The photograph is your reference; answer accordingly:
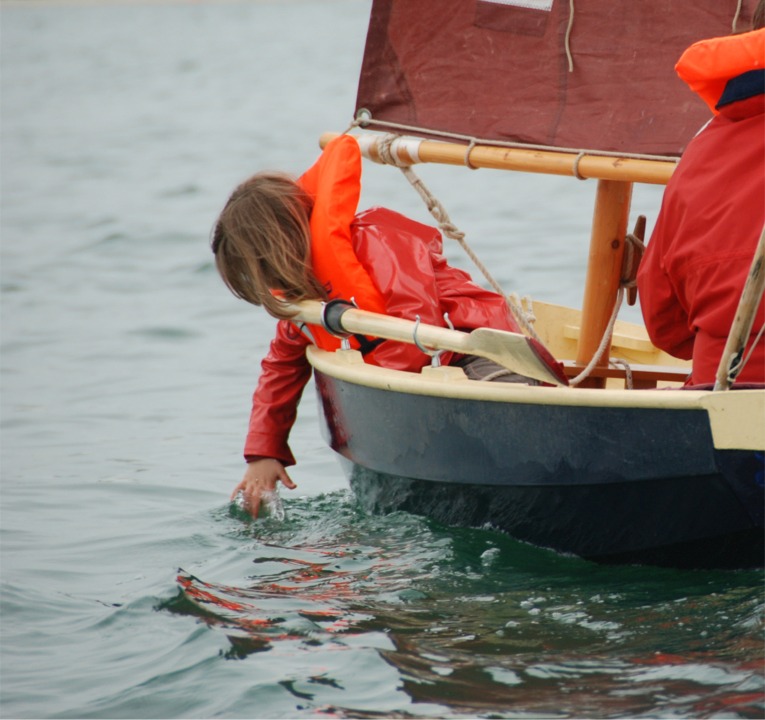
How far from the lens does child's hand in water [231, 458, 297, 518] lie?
395cm

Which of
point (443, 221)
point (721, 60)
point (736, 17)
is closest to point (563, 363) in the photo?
point (443, 221)

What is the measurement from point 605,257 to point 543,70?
1.93 ft

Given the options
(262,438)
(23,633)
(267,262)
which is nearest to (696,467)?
(267,262)

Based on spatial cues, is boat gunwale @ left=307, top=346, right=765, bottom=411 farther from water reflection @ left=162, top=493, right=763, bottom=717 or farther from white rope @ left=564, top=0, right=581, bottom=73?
white rope @ left=564, top=0, right=581, bottom=73

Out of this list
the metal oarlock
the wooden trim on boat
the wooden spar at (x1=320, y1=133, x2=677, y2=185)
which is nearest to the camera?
the wooden trim on boat

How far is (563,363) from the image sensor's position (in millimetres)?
4172

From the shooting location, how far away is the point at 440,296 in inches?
139

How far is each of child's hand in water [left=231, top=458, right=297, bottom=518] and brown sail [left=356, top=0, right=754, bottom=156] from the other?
112 cm

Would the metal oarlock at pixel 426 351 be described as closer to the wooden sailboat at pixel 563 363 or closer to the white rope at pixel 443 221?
the wooden sailboat at pixel 563 363

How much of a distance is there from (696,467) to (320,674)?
2.94ft

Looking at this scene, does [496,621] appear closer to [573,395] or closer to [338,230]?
[573,395]

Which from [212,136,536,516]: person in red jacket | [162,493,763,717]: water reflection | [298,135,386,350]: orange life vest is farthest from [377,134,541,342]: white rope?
[162,493,763,717]: water reflection

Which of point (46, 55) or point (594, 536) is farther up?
point (46, 55)

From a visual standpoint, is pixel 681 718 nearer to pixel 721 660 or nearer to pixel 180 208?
pixel 721 660
